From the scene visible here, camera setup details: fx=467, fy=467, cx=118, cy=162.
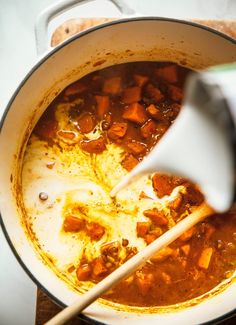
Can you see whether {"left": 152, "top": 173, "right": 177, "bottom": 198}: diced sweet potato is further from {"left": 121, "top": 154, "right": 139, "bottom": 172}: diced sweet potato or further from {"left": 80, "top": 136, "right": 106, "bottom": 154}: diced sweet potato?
{"left": 80, "top": 136, "right": 106, "bottom": 154}: diced sweet potato

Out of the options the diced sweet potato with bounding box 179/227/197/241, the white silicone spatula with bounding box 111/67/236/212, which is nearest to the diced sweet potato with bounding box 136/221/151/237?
the diced sweet potato with bounding box 179/227/197/241

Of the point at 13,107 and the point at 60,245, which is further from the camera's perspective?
the point at 60,245

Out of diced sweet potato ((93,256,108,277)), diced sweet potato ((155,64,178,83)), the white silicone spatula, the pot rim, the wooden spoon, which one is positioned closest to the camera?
the white silicone spatula

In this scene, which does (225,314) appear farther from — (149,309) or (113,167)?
(113,167)

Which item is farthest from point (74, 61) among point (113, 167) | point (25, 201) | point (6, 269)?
point (6, 269)

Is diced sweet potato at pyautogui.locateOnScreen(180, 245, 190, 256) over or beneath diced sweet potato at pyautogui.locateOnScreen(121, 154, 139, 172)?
beneath

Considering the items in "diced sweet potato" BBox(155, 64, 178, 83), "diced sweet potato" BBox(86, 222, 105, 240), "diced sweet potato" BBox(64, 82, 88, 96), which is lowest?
"diced sweet potato" BBox(86, 222, 105, 240)
